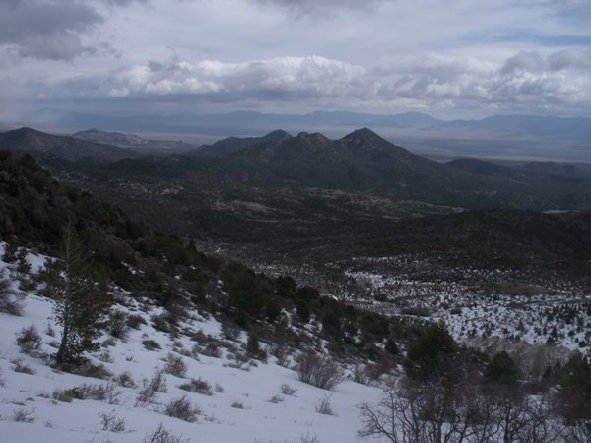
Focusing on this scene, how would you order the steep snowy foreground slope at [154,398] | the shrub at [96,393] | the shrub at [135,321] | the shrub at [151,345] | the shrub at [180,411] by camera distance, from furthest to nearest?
the shrub at [135,321] < the shrub at [151,345] < the shrub at [180,411] < the shrub at [96,393] < the steep snowy foreground slope at [154,398]

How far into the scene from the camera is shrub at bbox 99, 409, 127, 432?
5.76m

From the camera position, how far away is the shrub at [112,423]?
5.76 meters

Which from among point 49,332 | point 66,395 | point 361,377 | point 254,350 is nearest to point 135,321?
point 49,332

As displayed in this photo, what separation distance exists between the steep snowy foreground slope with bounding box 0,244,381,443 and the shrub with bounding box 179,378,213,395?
0.13 feet

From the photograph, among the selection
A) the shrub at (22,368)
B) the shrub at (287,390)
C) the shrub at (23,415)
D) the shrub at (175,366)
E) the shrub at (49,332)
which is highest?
the shrub at (23,415)

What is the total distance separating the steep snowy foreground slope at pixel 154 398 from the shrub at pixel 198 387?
40mm

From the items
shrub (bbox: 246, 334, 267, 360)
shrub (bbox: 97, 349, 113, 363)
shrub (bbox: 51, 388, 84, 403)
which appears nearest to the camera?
shrub (bbox: 51, 388, 84, 403)

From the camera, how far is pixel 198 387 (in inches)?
363

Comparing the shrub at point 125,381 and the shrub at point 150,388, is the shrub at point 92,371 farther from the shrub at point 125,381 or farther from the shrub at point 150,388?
the shrub at point 150,388

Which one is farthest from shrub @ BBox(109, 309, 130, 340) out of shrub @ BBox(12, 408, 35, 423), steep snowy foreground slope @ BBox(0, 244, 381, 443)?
shrub @ BBox(12, 408, 35, 423)

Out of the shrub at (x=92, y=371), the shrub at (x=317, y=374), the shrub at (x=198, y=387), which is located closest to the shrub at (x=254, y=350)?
the shrub at (x=317, y=374)

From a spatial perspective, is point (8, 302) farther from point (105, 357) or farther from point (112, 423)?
point (112, 423)

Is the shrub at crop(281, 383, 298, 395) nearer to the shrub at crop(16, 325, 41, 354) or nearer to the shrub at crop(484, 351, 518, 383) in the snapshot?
the shrub at crop(16, 325, 41, 354)

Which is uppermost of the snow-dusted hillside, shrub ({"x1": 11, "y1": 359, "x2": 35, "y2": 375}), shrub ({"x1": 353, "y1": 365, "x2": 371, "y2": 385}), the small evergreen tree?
the small evergreen tree
